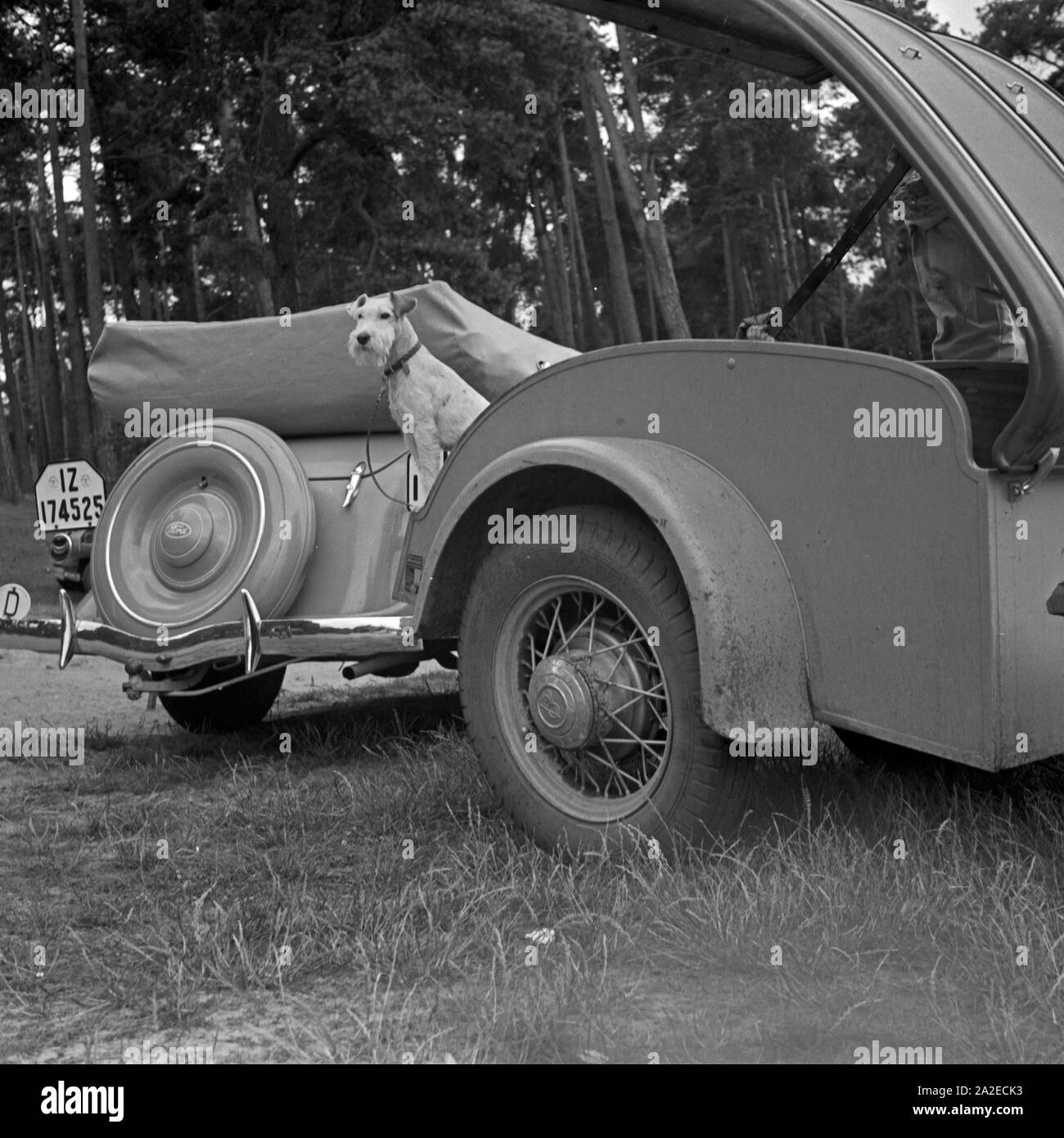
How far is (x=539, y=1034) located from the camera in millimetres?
2389

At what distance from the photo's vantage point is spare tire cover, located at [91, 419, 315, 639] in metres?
5.17

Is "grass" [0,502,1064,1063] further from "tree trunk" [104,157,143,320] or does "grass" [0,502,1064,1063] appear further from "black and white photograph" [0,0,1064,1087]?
"tree trunk" [104,157,143,320]

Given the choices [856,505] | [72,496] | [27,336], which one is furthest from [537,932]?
[27,336]

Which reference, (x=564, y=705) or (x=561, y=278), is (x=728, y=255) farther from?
(x=564, y=705)

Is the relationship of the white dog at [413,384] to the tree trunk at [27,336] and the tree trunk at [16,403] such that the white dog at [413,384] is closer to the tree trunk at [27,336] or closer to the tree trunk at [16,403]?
the tree trunk at [16,403]

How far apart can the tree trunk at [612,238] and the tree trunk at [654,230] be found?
495 millimetres

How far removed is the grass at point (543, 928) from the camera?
244cm

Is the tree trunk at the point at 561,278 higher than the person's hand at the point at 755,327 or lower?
higher

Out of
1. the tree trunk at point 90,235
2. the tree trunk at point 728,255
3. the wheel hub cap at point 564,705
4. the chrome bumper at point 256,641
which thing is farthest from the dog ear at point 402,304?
the tree trunk at point 728,255

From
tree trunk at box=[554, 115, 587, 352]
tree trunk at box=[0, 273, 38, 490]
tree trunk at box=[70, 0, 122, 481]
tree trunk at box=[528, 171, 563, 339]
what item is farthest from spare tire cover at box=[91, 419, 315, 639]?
tree trunk at box=[0, 273, 38, 490]

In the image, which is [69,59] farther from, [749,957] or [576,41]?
[749,957]

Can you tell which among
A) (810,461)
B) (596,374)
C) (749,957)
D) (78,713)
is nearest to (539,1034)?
(749,957)
